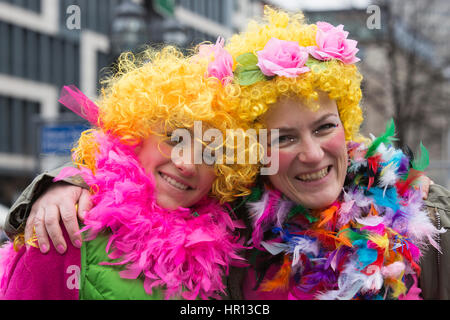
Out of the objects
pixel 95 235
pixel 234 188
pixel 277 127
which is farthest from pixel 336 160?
pixel 95 235

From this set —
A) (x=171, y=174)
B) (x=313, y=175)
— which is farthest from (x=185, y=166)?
(x=313, y=175)

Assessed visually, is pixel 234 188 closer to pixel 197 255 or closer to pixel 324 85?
pixel 197 255

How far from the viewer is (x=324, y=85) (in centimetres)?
209

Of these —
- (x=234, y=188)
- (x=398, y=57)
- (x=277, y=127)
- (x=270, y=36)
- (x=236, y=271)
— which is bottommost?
(x=236, y=271)

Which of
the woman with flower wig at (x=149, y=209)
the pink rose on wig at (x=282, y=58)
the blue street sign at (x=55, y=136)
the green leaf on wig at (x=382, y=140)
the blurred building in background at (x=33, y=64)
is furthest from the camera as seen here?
the blurred building in background at (x=33, y=64)

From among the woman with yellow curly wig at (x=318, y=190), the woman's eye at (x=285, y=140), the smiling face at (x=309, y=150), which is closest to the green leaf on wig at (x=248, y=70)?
the woman with yellow curly wig at (x=318, y=190)

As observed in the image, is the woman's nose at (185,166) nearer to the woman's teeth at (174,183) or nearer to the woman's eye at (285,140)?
the woman's teeth at (174,183)

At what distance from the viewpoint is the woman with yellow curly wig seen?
208 centimetres

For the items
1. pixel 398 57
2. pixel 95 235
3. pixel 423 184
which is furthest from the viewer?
pixel 398 57

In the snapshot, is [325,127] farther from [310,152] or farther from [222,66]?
[222,66]

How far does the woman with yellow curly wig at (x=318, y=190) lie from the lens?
2082 millimetres

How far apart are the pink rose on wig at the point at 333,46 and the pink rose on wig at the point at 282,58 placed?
67mm

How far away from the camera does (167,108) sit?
2020mm

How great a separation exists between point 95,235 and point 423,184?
1457 mm
